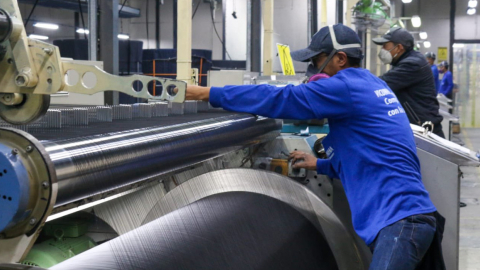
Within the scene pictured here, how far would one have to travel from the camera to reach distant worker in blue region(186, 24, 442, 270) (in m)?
1.48

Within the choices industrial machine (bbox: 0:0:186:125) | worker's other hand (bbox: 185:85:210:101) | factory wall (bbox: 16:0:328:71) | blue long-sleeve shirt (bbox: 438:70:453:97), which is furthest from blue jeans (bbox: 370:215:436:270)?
blue long-sleeve shirt (bbox: 438:70:453:97)

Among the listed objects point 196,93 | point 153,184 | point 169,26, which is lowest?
point 153,184

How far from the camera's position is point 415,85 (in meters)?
3.57

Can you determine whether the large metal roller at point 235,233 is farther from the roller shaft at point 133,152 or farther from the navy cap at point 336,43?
the navy cap at point 336,43

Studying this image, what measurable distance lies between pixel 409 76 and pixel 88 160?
2.91 meters

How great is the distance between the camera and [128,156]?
1.06 meters

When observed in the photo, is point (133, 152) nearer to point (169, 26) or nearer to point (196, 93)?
point (196, 93)

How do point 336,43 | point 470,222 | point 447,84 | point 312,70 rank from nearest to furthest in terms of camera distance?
point 336,43
point 312,70
point 470,222
point 447,84

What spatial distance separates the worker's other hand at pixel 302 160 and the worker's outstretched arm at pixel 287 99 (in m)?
0.39

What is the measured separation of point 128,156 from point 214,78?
2129mm

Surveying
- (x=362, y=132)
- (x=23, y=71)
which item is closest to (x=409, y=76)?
(x=362, y=132)

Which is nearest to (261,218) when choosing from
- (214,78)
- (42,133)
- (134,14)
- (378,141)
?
(378,141)

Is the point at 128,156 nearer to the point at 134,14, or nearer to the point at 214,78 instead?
the point at 214,78

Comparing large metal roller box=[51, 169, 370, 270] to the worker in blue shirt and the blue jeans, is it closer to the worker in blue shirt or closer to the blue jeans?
the blue jeans
